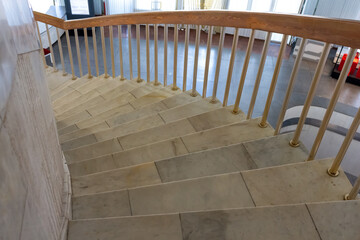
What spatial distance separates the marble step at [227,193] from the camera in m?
1.48


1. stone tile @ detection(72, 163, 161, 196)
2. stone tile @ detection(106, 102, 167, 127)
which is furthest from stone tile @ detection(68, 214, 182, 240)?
stone tile @ detection(106, 102, 167, 127)

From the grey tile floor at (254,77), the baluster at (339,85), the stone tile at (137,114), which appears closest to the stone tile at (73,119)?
the stone tile at (137,114)

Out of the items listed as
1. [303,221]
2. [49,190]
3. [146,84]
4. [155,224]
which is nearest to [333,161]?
[303,221]

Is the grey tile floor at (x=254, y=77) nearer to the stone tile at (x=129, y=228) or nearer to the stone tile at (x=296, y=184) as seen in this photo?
the stone tile at (x=296, y=184)

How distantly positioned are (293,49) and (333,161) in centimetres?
742

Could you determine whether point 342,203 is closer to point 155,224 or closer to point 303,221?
point 303,221

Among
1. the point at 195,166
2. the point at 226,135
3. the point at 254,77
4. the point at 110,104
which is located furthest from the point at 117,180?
the point at 254,77

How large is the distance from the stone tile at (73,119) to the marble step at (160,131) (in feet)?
2.33

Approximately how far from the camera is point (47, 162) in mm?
1154

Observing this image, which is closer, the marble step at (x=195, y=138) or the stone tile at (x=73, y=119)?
the marble step at (x=195, y=138)

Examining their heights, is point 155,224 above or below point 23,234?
below

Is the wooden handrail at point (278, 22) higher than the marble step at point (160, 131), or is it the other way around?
the wooden handrail at point (278, 22)

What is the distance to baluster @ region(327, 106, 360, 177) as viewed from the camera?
4.75ft

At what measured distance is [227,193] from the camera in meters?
1.52
